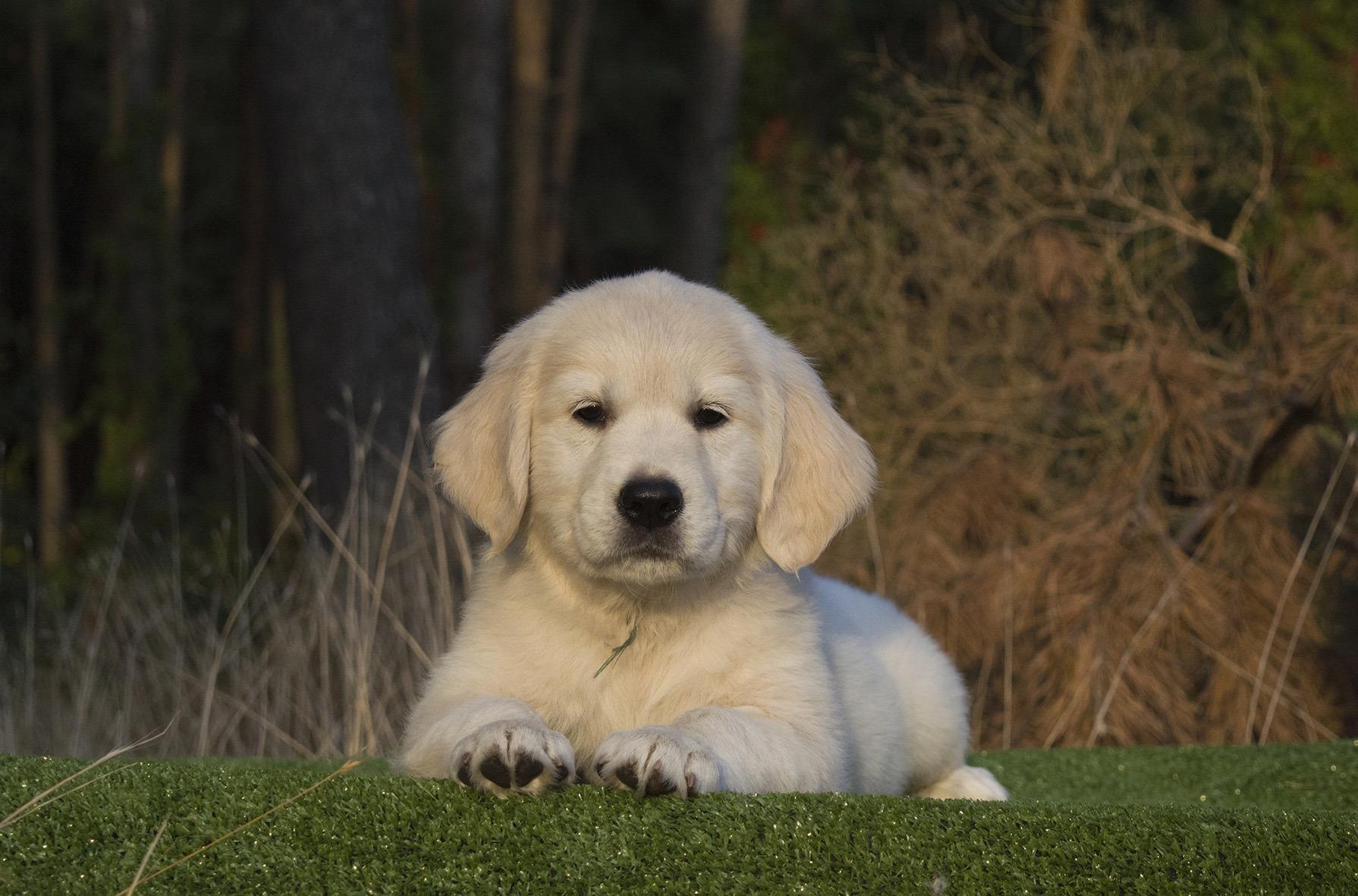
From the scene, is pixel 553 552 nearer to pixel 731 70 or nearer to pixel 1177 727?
pixel 1177 727

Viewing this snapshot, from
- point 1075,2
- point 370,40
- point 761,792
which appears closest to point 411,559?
point 370,40

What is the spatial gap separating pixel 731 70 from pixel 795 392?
1090 cm

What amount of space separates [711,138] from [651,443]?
1092 centimetres

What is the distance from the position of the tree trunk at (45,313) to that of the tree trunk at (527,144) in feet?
16.9

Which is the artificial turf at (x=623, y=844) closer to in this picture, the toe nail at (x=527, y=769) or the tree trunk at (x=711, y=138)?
the toe nail at (x=527, y=769)

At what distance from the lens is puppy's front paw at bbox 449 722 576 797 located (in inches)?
98.2

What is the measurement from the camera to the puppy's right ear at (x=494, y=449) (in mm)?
3277

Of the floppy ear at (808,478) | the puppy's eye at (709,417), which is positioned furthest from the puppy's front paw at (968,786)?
the puppy's eye at (709,417)

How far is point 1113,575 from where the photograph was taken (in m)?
5.93

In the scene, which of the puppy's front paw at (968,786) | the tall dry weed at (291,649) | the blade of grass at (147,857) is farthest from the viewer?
the tall dry weed at (291,649)

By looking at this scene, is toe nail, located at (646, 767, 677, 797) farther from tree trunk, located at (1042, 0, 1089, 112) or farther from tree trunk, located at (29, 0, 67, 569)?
tree trunk, located at (29, 0, 67, 569)

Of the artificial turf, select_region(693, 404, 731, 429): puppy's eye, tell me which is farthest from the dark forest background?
the artificial turf

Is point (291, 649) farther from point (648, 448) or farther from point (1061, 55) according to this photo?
point (1061, 55)

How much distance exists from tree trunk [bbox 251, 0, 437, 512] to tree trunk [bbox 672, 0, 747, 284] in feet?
21.5
